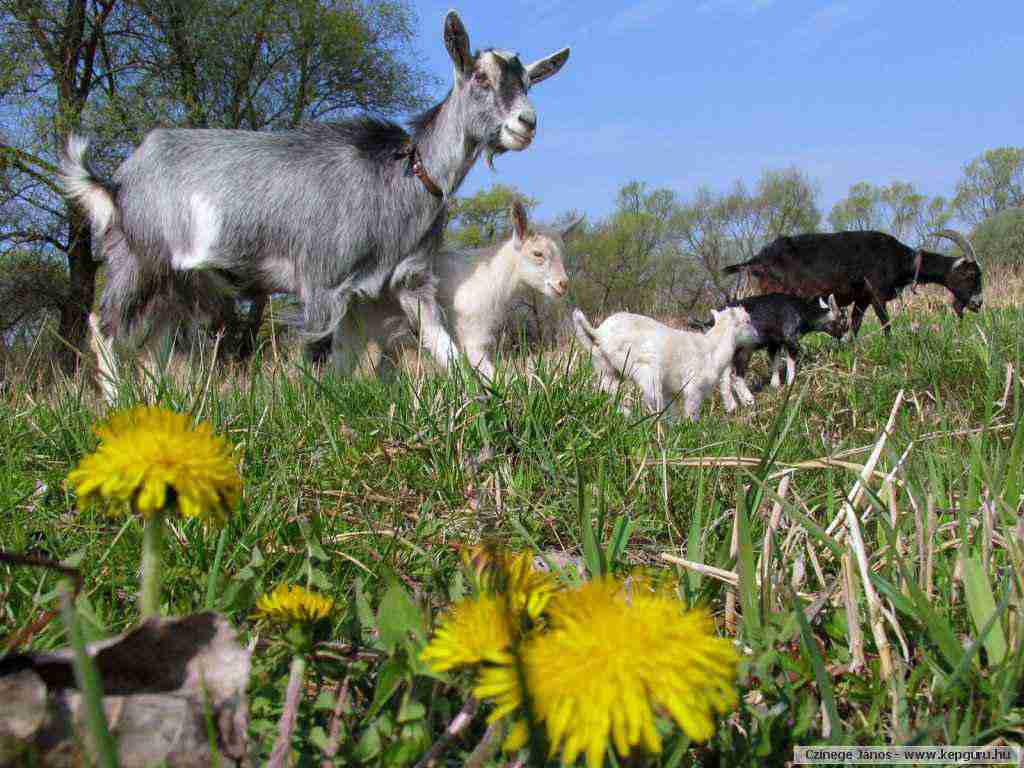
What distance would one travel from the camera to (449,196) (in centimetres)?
548

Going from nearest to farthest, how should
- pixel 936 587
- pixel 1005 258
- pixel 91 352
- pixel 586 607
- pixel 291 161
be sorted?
pixel 586 607
pixel 936 587
pixel 291 161
pixel 91 352
pixel 1005 258

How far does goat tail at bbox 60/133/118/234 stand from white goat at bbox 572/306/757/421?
3506mm

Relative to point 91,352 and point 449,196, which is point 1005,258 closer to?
point 449,196

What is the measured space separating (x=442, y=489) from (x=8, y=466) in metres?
1.11

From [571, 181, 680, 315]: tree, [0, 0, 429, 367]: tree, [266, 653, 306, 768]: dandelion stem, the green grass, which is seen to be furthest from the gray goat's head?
[571, 181, 680, 315]: tree

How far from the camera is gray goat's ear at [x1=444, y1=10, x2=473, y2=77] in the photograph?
17.1 feet

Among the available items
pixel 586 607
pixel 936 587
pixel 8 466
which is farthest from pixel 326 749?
pixel 8 466

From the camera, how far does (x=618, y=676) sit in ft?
1.72

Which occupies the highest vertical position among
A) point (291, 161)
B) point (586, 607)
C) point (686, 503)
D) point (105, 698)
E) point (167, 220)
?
point (291, 161)

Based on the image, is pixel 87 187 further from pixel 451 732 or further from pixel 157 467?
pixel 451 732

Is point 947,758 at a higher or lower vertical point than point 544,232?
lower

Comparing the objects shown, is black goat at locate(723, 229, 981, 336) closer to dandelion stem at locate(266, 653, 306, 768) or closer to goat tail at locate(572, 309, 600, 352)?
goat tail at locate(572, 309, 600, 352)

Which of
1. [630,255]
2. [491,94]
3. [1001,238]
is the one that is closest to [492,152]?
[491,94]

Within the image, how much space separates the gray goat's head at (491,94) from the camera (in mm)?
5207
